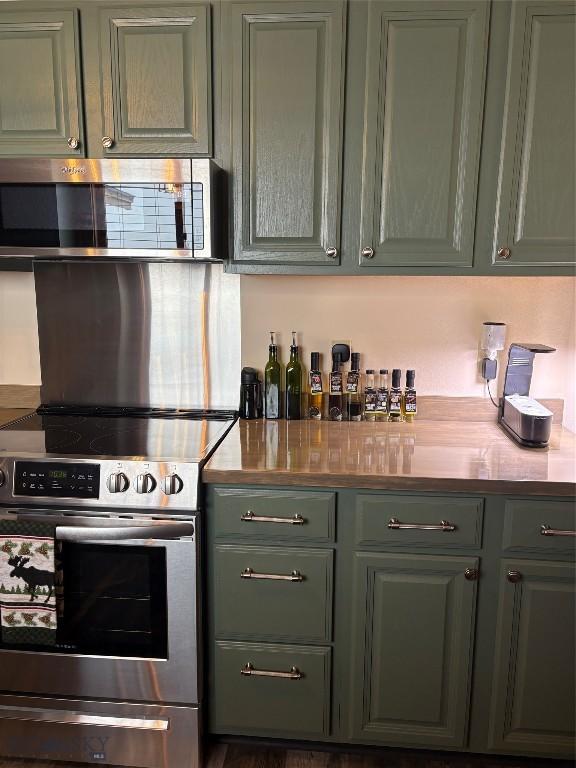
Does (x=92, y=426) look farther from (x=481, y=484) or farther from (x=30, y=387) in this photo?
(x=481, y=484)

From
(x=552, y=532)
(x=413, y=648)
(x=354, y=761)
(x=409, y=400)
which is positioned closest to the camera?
(x=552, y=532)

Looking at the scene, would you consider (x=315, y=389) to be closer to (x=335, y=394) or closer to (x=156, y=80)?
(x=335, y=394)

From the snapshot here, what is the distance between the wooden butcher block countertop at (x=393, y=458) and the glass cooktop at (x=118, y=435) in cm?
9

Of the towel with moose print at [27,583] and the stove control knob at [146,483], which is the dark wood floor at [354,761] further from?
the stove control knob at [146,483]

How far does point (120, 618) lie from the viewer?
1867mm

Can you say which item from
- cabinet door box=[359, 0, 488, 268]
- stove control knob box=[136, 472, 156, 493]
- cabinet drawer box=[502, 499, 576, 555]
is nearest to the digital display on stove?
Answer: stove control knob box=[136, 472, 156, 493]

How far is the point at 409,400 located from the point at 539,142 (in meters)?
0.97

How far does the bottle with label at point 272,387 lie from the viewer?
2359 mm

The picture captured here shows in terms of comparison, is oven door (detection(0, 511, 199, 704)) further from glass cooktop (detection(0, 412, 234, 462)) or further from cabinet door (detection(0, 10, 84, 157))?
cabinet door (detection(0, 10, 84, 157))

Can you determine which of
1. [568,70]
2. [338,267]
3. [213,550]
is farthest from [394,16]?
[213,550]

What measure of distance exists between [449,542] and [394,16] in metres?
1.58

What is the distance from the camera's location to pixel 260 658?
1890 millimetres

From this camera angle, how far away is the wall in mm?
2299

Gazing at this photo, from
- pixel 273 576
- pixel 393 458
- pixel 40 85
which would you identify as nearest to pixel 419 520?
pixel 393 458
